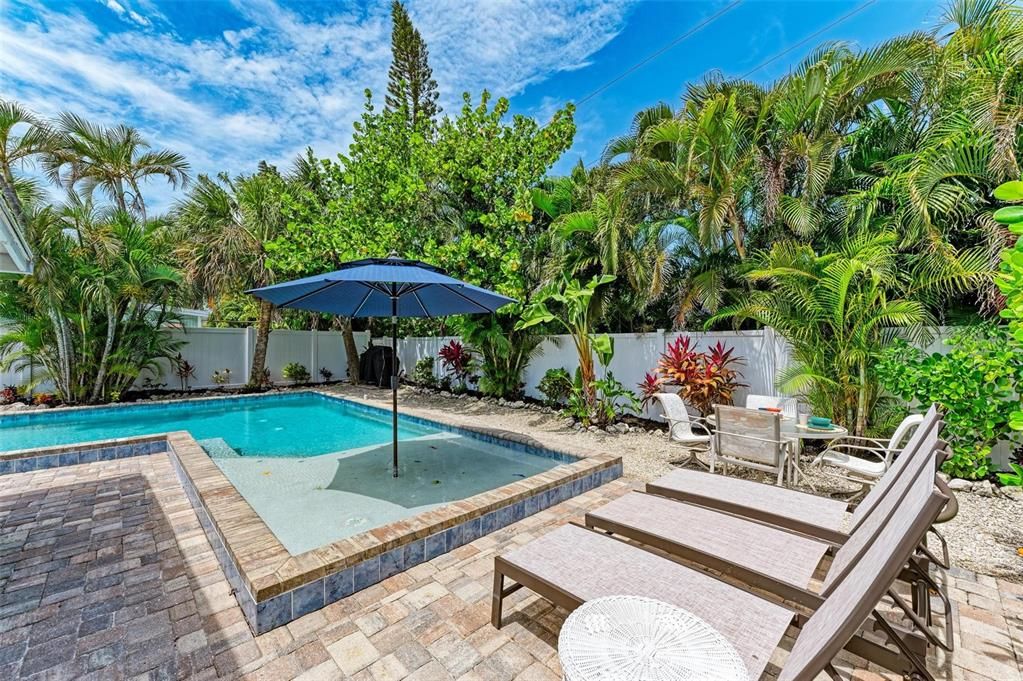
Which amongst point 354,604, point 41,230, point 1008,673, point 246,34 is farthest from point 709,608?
point 41,230

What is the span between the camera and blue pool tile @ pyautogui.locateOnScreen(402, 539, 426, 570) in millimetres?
3389

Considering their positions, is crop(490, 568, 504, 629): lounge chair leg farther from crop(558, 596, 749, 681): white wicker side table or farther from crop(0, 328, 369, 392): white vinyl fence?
crop(0, 328, 369, 392): white vinyl fence

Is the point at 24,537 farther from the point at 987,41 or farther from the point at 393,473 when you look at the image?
the point at 987,41

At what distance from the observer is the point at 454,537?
3.74 metres

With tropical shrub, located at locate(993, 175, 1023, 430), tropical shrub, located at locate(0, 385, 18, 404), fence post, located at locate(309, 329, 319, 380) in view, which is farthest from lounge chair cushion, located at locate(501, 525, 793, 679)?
fence post, located at locate(309, 329, 319, 380)

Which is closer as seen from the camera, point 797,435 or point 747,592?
point 747,592

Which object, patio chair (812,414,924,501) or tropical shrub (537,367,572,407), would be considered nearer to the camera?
patio chair (812,414,924,501)

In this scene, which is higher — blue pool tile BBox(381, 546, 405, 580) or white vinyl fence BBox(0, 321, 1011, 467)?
white vinyl fence BBox(0, 321, 1011, 467)

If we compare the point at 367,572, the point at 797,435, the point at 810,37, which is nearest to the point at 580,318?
the point at 797,435

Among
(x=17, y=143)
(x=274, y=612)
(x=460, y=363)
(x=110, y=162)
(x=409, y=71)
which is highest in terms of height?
(x=409, y=71)

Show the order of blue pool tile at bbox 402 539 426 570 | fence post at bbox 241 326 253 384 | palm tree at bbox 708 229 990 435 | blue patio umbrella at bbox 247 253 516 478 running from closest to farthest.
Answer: blue pool tile at bbox 402 539 426 570 → blue patio umbrella at bbox 247 253 516 478 → palm tree at bbox 708 229 990 435 → fence post at bbox 241 326 253 384

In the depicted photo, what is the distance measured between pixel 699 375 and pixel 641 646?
22.6ft

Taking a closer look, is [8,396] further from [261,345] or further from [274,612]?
[274,612]

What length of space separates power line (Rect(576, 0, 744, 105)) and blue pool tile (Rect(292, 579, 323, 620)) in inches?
559
